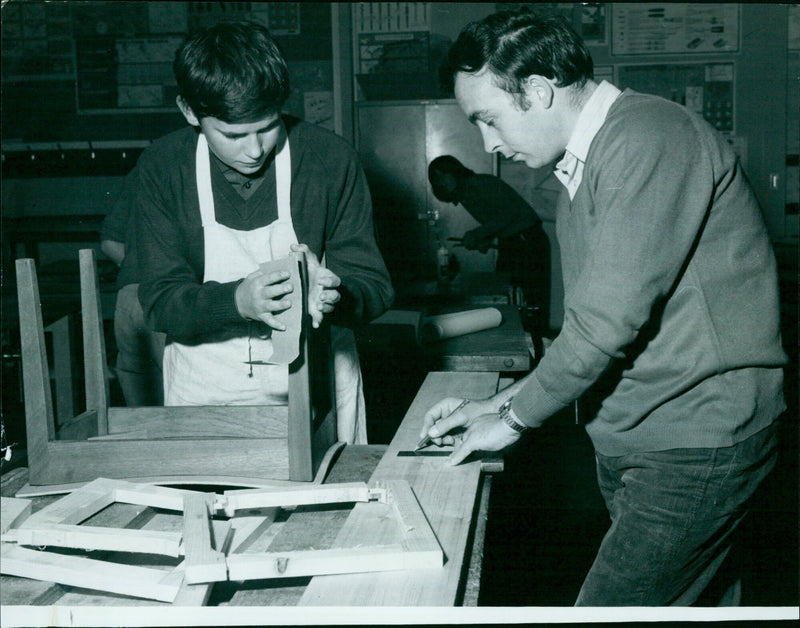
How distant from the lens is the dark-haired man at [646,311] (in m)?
1.19

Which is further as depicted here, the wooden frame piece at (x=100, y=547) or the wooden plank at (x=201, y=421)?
the wooden plank at (x=201, y=421)

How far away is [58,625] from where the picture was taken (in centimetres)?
92

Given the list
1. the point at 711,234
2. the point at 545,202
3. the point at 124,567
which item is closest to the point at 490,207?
the point at 545,202

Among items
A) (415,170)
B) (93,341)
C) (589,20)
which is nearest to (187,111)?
(93,341)

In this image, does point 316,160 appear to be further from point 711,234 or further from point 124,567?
point 124,567

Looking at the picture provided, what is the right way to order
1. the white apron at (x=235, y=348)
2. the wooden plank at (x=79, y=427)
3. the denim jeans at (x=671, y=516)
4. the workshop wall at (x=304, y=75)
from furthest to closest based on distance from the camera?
the workshop wall at (x=304, y=75), the white apron at (x=235, y=348), the wooden plank at (x=79, y=427), the denim jeans at (x=671, y=516)

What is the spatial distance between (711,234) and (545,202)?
16.8 feet

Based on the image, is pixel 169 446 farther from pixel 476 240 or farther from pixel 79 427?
pixel 476 240

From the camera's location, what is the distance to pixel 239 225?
1922mm

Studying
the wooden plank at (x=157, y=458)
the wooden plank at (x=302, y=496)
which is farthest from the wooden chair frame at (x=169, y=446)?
the wooden plank at (x=302, y=496)

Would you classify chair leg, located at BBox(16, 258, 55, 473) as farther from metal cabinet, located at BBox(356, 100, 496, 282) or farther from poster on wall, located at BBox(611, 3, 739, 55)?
poster on wall, located at BBox(611, 3, 739, 55)

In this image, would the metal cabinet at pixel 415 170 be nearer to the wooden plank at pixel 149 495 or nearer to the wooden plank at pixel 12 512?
the wooden plank at pixel 149 495

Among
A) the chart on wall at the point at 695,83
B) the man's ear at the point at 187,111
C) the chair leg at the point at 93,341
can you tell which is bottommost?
the chair leg at the point at 93,341

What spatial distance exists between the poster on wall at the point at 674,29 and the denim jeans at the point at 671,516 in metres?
5.48
